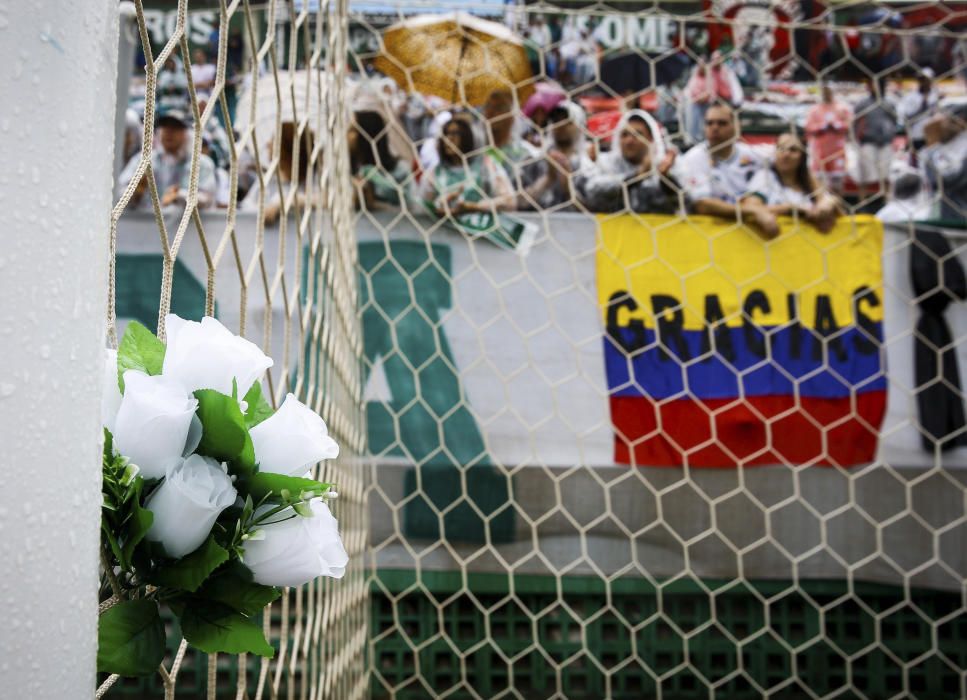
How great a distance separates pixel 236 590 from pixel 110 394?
83 millimetres

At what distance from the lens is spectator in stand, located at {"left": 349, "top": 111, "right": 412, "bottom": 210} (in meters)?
1.35

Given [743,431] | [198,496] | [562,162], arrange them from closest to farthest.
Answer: [198,496]
[743,431]
[562,162]

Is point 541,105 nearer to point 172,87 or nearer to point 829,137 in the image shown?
point 829,137

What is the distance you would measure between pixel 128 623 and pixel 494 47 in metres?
1.31

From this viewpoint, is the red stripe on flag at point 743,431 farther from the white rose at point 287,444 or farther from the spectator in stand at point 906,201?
the white rose at point 287,444

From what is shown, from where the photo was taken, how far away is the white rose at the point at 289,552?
1.03 ft

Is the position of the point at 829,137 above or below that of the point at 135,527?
Answer: above

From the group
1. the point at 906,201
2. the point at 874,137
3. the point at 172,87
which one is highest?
the point at 172,87

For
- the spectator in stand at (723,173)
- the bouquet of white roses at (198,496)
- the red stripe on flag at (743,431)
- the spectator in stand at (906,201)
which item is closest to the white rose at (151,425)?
the bouquet of white roses at (198,496)

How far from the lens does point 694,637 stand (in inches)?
50.8

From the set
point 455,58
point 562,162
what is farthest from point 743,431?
point 455,58

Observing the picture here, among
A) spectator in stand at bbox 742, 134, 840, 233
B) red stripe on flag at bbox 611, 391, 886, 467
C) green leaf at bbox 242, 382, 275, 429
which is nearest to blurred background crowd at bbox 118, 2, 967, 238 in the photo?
spectator in stand at bbox 742, 134, 840, 233

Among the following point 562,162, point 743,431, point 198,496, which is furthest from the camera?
point 562,162

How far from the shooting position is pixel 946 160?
143 cm
